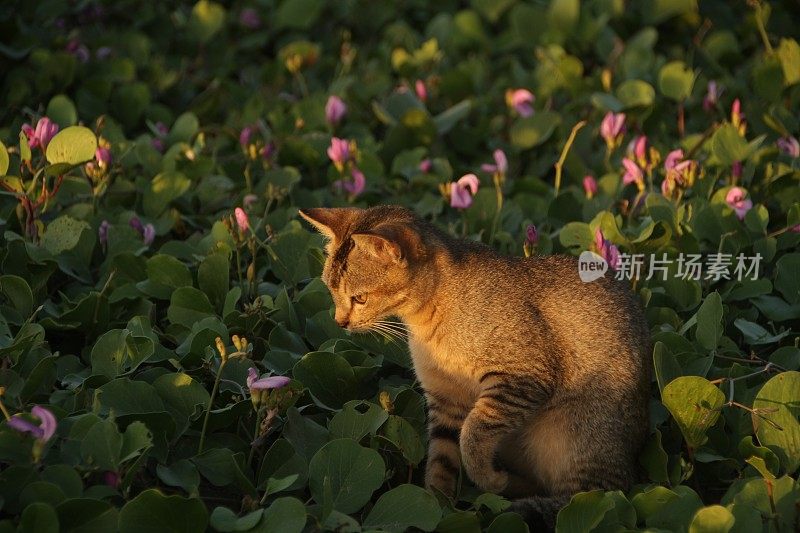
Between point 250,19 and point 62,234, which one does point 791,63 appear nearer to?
point 250,19

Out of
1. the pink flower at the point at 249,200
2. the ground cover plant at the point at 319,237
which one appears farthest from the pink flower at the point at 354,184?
the pink flower at the point at 249,200

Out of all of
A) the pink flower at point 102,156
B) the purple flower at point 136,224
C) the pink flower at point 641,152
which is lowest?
the purple flower at point 136,224

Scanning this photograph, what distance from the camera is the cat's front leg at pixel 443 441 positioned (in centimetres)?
432

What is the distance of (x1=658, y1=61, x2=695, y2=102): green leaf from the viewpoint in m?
7.16

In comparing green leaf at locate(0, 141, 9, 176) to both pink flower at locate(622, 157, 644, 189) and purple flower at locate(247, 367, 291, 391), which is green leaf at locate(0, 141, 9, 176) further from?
pink flower at locate(622, 157, 644, 189)

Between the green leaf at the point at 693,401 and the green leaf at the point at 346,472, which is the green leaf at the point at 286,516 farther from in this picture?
the green leaf at the point at 693,401

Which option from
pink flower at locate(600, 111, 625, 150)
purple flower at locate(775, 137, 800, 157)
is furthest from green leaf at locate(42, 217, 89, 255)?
purple flower at locate(775, 137, 800, 157)

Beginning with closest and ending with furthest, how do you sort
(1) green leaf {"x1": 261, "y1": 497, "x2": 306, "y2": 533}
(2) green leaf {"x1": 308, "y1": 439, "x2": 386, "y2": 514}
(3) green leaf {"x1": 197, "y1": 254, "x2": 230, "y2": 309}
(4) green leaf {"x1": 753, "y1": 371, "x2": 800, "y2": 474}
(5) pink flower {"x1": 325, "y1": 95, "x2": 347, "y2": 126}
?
(1) green leaf {"x1": 261, "y1": 497, "x2": 306, "y2": 533} < (2) green leaf {"x1": 308, "y1": 439, "x2": 386, "y2": 514} < (4) green leaf {"x1": 753, "y1": 371, "x2": 800, "y2": 474} < (3) green leaf {"x1": 197, "y1": 254, "x2": 230, "y2": 309} < (5) pink flower {"x1": 325, "y1": 95, "x2": 347, "y2": 126}

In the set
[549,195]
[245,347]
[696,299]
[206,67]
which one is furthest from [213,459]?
[206,67]

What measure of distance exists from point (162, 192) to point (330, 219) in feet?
5.45

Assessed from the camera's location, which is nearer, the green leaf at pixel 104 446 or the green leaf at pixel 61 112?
the green leaf at pixel 104 446

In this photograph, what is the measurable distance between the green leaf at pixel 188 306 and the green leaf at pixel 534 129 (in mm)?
2814

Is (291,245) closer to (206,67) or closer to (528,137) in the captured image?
(528,137)

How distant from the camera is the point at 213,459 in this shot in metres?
3.88
